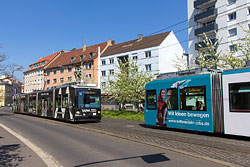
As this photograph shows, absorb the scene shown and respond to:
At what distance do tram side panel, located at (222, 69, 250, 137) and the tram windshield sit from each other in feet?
33.8

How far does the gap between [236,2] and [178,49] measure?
49.4 feet

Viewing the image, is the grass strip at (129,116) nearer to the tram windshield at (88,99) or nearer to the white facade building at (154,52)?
the tram windshield at (88,99)

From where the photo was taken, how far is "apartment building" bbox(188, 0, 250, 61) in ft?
107

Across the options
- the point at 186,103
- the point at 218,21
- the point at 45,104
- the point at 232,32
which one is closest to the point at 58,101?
the point at 45,104

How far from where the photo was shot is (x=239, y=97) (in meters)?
9.57

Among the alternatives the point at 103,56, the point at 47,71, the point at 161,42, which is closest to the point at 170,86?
the point at 161,42

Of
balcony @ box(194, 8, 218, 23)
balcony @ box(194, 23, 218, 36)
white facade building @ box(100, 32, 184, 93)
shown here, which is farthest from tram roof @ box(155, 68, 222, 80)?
balcony @ box(194, 8, 218, 23)

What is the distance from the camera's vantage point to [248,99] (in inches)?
363

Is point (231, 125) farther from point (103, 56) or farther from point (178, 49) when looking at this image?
point (103, 56)

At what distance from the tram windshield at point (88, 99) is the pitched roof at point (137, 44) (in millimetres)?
26569

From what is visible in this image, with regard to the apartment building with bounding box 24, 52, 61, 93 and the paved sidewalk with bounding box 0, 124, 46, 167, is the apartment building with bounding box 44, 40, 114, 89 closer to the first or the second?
the apartment building with bounding box 24, 52, 61, 93

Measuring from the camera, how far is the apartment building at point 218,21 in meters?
32.6

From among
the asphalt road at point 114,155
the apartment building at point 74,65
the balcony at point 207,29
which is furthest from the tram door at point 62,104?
the apartment building at point 74,65

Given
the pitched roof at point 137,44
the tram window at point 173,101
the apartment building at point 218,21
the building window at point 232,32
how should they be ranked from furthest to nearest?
the pitched roof at point 137,44
the building window at point 232,32
the apartment building at point 218,21
the tram window at point 173,101
